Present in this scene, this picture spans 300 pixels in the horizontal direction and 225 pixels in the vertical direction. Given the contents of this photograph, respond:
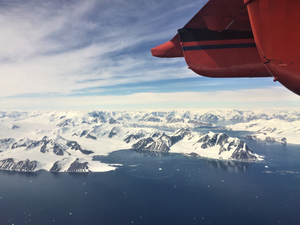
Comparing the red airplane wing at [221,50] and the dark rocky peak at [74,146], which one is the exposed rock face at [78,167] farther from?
the red airplane wing at [221,50]

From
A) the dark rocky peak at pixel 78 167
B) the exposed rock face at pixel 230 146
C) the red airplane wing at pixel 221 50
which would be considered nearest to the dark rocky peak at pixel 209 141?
the exposed rock face at pixel 230 146

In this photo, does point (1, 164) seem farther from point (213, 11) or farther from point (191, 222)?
point (213, 11)

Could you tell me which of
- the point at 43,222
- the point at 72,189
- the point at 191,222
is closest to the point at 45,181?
the point at 72,189

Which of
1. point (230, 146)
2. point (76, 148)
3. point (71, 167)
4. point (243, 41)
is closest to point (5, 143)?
point (76, 148)

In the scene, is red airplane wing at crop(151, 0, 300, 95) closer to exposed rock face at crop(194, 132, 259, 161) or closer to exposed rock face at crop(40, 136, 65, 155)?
exposed rock face at crop(194, 132, 259, 161)

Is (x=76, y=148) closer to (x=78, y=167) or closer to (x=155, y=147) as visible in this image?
(x=78, y=167)

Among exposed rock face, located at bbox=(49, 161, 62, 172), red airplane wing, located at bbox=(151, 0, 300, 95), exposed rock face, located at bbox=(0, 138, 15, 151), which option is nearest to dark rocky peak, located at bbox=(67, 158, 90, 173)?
exposed rock face, located at bbox=(49, 161, 62, 172)
